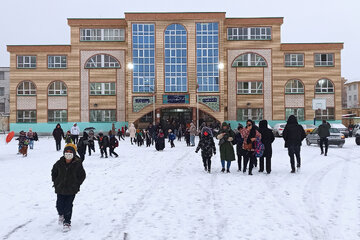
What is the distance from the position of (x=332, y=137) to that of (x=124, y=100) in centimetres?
2671

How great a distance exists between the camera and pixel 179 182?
31.1 ft

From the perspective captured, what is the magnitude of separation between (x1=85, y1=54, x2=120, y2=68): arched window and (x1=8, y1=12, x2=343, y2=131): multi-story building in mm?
121

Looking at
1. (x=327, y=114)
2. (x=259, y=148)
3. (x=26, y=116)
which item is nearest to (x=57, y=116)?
(x=26, y=116)

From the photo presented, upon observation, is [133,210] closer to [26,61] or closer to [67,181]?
[67,181]

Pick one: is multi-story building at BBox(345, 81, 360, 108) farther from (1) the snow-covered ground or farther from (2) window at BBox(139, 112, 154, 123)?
(1) the snow-covered ground

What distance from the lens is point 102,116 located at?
1660 inches

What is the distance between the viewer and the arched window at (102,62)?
138ft

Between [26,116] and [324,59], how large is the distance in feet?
123

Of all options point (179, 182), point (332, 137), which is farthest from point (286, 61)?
point (179, 182)

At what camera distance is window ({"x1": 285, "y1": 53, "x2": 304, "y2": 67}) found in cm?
4275

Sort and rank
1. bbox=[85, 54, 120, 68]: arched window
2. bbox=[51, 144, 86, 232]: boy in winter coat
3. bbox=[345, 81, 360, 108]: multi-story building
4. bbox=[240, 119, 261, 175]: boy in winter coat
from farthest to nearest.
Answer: bbox=[345, 81, 360, 108]: multi-story building → bbox=[85, 54, 120, 68]: arched window → bbox=[240, 119, 261, 175]: boy in winter coat → bbox=[51, 144, 86, 232]: boy in winter coat

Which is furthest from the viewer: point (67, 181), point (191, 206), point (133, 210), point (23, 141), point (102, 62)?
point (102, 62)

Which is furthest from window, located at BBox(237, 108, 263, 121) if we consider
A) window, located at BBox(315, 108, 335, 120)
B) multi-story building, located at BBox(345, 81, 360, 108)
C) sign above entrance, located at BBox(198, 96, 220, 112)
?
multi-story building, located at BBox(345, 81, 360, 108)

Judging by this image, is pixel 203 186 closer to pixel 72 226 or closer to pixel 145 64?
pixel 72 226
